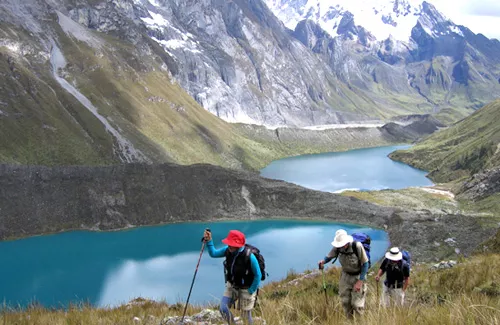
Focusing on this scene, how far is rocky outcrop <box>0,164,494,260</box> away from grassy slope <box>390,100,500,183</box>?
44.6 m

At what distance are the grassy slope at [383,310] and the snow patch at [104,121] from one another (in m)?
68.1

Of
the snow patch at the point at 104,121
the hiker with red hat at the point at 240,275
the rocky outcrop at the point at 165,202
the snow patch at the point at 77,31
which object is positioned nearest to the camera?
the hiker with red hat at the point at 240,275

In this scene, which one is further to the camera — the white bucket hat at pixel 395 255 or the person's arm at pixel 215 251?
the white bucket hat at pixel 395 255

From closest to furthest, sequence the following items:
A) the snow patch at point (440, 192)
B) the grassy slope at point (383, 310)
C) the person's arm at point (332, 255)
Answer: the grassy slope at point (383, 310), the person's arm at point (332, 255), the snow patch at point (440, 192)

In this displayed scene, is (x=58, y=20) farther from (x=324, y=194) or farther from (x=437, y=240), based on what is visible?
(x=437, y=240)

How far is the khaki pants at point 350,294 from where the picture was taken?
10.4 m

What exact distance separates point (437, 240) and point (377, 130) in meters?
154

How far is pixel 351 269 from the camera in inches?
416

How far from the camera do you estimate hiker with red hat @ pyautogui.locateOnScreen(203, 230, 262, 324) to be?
31.8 feet

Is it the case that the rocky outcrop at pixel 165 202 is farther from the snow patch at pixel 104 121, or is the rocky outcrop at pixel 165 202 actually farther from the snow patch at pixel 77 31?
the snow patch at pixel 77 31

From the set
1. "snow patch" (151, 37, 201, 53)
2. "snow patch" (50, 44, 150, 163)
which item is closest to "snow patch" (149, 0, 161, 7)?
"snow patch" (151, 37, 201, 53)

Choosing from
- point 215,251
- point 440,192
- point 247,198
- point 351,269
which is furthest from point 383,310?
point 440,192

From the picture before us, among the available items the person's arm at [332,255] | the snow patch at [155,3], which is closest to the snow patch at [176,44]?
the snow patch at [155,3]

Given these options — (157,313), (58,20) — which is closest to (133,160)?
(58,20)
